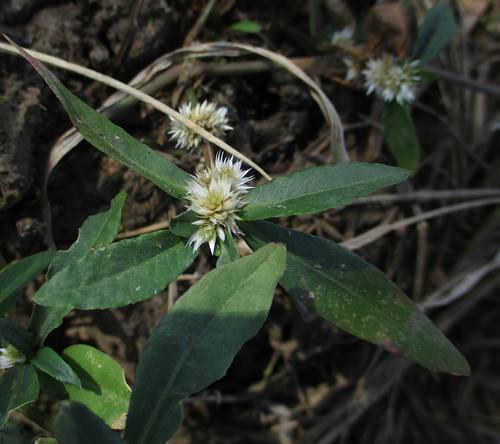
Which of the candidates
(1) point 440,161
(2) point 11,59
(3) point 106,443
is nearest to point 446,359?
(3) point 106,443

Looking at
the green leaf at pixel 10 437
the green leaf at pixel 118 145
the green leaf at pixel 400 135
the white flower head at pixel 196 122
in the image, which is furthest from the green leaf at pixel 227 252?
the green leaf at pixel 400 135

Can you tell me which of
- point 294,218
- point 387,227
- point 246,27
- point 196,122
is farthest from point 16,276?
point 387,227

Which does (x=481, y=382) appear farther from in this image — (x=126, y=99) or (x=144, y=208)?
(x=126, y=99)

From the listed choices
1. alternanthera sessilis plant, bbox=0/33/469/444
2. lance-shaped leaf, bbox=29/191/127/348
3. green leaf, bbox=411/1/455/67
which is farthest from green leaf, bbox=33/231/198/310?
green leaf, bbox=411/1/455/67

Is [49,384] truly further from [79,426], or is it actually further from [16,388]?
[79,426]

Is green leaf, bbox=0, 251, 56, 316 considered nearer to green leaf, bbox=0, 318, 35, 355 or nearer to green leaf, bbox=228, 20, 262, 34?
green leaf, bbox=0, 318, 35, 355

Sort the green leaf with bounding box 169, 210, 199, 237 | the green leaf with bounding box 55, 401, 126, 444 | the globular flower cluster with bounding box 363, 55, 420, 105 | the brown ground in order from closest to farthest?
the green leaf with bounding box 55, 401, 126, 444 → the green leaf with bounding box 169, 210, 199, 237 → the brown ground → the globular flower cluster with bounding box 363, 55, 420, 105
